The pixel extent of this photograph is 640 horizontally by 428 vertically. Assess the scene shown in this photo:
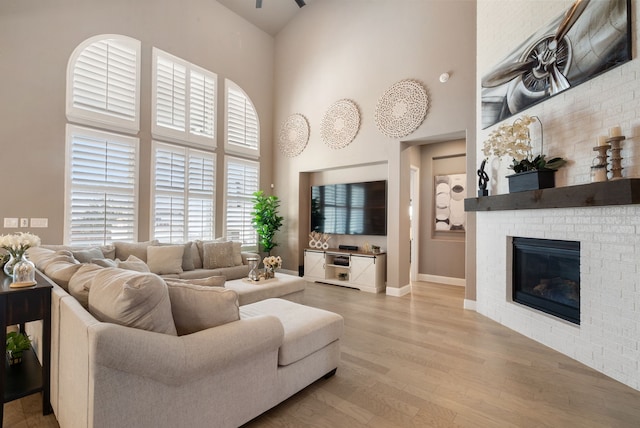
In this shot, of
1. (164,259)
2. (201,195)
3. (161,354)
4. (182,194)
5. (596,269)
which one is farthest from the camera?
(201,195)

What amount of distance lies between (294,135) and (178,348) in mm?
5419

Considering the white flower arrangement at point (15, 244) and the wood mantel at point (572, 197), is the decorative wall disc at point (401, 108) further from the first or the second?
the white flower arrangement at point (15, 244)

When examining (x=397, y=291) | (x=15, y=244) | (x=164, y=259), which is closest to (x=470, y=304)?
(x=397, y=291)

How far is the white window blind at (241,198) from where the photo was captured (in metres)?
5.82

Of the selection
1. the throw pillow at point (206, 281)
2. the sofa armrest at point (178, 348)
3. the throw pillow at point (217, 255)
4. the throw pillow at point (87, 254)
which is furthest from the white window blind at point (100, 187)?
the sofa armrest at point (178, 348)

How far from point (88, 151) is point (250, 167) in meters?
2.75

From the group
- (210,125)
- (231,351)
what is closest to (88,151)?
(210,125)

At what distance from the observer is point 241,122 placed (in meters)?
6.04

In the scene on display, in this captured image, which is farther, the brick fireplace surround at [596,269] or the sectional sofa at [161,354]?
the brick fireplace surround at [596,269]

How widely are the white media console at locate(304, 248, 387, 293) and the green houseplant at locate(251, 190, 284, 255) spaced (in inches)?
31.1

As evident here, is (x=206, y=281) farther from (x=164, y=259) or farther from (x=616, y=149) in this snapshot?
(x=616, y=149)

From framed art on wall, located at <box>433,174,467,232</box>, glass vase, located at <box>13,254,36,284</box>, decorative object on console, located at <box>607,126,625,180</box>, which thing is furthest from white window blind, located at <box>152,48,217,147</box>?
decorative object on console, located at <box>607,126,625,180</box>

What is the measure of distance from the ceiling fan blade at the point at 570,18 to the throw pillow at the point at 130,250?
5.52m

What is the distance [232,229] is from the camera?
5.87 metres
